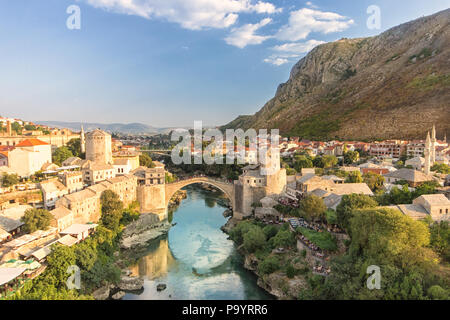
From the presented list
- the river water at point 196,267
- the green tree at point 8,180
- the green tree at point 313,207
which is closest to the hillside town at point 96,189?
the green tree at point 8,180

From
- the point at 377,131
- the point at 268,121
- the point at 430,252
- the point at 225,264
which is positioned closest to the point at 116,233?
the point at 225,264

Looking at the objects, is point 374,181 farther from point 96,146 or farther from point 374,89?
point 374,89

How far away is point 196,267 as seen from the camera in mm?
13117

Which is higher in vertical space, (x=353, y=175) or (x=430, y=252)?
(x=353, y=175)

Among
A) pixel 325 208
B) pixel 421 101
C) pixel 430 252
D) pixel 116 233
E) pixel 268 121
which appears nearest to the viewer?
pixel 430 252

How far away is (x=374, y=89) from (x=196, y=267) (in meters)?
43.5

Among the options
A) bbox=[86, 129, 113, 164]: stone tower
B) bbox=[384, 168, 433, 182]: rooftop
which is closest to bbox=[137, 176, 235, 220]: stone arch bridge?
bbox=[86, 129, 113, 164]: stone tower

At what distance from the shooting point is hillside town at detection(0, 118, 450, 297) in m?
10.3

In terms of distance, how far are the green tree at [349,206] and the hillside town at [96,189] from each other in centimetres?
100

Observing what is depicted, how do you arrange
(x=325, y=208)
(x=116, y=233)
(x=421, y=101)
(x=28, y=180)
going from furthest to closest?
(x=421, y=101), (x=28, y=180), (x=116, y=233), (x=325, y=208)

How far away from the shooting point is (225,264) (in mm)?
13203

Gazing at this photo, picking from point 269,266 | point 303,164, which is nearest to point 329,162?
point 303,164
